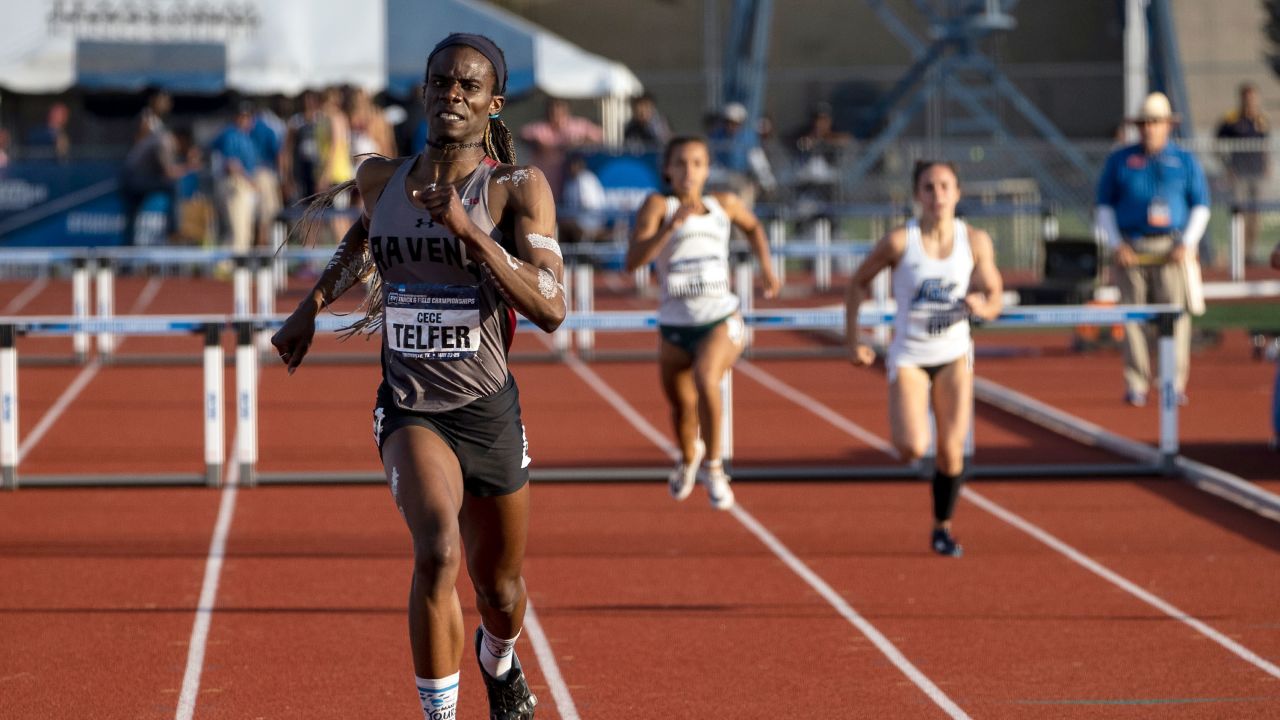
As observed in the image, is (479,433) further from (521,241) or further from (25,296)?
(25,296)

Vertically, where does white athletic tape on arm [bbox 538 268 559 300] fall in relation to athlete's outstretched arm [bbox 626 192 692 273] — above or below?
below

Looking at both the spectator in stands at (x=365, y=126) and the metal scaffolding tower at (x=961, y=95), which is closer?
the spectator in stands at (x=365, y=126)

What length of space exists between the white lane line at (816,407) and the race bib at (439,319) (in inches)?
270

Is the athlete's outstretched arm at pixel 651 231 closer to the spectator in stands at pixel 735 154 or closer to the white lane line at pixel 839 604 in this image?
the white lane line at pixel 839 604

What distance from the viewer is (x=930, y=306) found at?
8961mm

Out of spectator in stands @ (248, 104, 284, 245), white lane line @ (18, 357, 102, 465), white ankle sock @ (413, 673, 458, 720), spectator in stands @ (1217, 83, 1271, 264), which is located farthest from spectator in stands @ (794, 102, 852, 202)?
white ankle sock @ (413, 673, 458, 720)

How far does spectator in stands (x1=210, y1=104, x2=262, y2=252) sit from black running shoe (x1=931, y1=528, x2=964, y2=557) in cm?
1627

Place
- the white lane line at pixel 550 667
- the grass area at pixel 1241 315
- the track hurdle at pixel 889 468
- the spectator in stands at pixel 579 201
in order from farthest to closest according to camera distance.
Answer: the spectator in stands at pixel 579 201 → the grass area at pixel 1241 315 → the track hurdle at pixel 889 468 → the white lane line at pixel 550 667

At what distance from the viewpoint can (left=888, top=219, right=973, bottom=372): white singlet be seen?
895 centimetres

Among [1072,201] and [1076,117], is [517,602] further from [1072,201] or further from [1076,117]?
[1076,117]

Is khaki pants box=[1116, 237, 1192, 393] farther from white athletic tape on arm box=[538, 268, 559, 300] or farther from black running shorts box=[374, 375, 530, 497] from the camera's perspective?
white athletic tape on arm box=[538, 268, 559, 300]

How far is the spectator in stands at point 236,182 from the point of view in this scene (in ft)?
78.8

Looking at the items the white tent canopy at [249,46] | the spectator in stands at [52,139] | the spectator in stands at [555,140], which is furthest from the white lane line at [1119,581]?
the spectator in stands at [52,139]

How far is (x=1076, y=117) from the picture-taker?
3503cm
